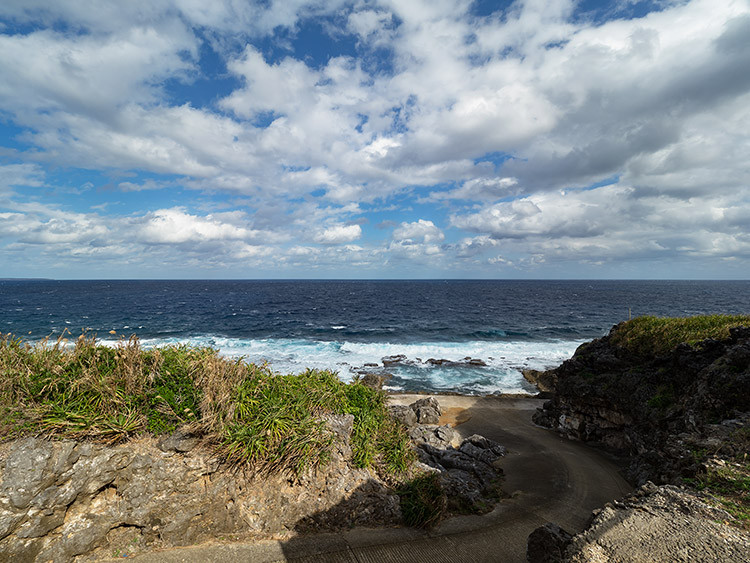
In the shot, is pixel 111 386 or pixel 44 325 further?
pixel 44 325

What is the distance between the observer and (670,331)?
1691cm

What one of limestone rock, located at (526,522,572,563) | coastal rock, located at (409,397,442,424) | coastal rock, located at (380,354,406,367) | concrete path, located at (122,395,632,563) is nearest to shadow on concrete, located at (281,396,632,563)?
concrete path, located at (122,395,632,563)

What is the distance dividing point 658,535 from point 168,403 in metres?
8.67

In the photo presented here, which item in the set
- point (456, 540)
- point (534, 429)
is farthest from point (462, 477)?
point (534, 429)

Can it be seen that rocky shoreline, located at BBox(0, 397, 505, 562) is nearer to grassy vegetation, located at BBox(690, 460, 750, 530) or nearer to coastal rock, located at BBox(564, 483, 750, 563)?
coastal rock, located at BBox(564, 483, 750, 563)

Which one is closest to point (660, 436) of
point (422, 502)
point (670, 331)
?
point (670, 331)

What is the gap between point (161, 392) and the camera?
287 inches

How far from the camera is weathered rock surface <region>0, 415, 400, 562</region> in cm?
584

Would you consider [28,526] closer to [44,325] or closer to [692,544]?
[692,544]

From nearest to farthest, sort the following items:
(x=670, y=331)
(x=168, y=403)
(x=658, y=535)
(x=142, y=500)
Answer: (x=658, y=535), (x=142, y=500), (x=168, y=403), (x=670, y=331)

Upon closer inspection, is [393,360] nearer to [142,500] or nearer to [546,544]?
[546,544]

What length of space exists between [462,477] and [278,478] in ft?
21.6

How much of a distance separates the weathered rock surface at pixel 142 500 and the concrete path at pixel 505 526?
34 centimetres

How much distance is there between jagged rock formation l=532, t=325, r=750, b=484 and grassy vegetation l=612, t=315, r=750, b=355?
739 millimetres
